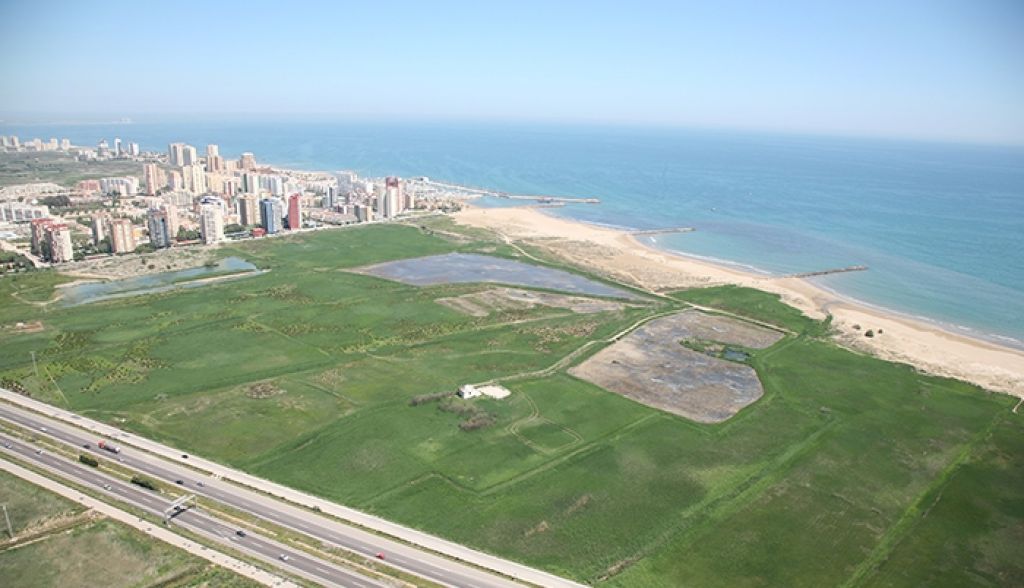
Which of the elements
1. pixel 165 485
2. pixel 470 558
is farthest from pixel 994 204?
pixel 165 485

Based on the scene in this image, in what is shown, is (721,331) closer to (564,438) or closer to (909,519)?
(564,438)

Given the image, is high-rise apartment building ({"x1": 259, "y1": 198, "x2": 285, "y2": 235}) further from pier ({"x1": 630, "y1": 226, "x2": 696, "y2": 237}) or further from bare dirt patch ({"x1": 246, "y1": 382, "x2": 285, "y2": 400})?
bare dirt patch ({"x1": 246, "y1": 382, "x2": 285, "y2": 400})

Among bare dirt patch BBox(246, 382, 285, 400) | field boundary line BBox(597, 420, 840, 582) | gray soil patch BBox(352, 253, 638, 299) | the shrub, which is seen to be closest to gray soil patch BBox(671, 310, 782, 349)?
gray soil patch BBox(352, 253, 638, 299)

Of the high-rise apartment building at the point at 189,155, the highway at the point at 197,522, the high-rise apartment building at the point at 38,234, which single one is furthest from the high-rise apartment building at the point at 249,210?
the high-rise apartment building at the point at 189,155

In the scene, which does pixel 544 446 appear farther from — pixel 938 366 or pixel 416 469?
→ pixel 938 366

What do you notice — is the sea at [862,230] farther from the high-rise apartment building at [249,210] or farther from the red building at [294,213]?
the high-rise apartment building at [249,210]

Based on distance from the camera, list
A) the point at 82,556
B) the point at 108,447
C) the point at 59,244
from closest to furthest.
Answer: the point at 82,556, the point at 108,447, the point at 59,244

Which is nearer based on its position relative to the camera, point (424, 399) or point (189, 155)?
point (424, 399)

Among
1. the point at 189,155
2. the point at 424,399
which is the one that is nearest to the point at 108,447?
the point at 424,399
